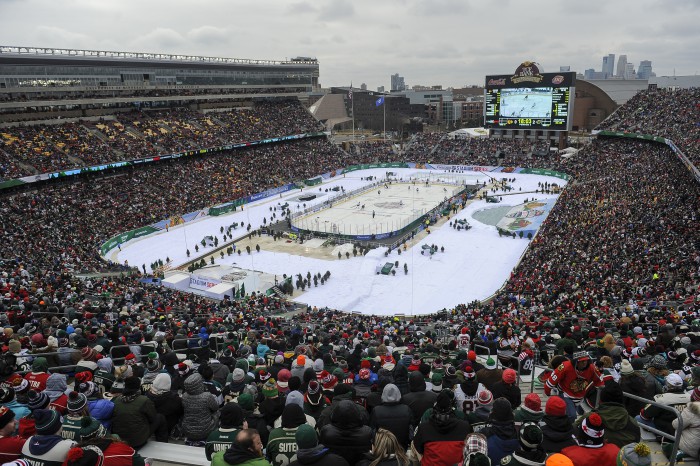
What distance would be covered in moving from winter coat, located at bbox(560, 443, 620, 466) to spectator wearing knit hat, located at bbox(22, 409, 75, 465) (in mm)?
4951

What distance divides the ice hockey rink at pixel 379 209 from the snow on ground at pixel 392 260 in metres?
4.58

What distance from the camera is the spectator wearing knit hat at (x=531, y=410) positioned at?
5294mm

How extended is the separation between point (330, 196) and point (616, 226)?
32884 mm

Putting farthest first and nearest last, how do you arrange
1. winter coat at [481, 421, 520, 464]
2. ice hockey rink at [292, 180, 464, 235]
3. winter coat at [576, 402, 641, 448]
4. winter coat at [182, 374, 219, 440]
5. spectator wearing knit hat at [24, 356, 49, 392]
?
ice hockey rink at [292, 180, 464, 235] < spectator wearing knit hat at [24, 356, 49, 392] < winter coat at [182, 374, 219, 440] < winter coat at [576, 402, 641, 448] < winter coat at [481, 421, 520, 464]

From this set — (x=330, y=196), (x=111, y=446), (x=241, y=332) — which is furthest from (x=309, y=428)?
(x=330, y=196)

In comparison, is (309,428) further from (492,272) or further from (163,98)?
(163,98)

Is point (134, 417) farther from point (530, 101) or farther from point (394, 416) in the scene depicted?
point (530, 101)

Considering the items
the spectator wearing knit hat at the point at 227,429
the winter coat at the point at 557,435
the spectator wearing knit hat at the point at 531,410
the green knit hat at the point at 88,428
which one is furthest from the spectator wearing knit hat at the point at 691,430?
the green knit hat at the point at 88,428

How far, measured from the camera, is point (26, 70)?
153 ft

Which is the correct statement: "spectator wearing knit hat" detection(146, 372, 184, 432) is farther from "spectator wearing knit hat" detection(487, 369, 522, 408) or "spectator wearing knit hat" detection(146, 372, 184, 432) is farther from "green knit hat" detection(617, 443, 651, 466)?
"green knit hat" detection(617, 443, 651, 466)

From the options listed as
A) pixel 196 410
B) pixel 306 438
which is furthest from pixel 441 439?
pixel 196 410

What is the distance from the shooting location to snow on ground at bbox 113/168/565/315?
27.0 meters

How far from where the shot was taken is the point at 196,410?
6238 millimetres

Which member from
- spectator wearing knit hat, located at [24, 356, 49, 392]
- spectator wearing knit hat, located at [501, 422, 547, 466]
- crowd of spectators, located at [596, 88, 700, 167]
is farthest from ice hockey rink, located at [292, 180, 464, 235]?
spectator wearing knit hat, located at [501, 422, 547, 466]
